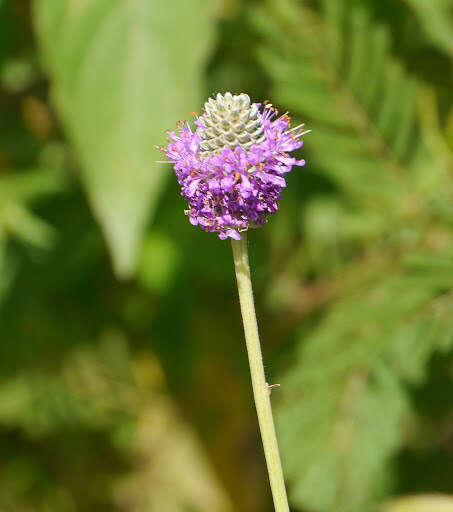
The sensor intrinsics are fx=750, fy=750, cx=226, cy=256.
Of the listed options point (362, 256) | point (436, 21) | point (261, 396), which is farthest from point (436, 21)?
point (261, 396)

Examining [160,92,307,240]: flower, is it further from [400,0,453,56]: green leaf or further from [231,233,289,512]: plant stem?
[400,0,453,56]: green leaf

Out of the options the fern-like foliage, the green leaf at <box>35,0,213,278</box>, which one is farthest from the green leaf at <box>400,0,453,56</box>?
the green leaf at <box>35,0,213,278</box>

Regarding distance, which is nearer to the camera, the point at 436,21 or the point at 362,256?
the point at 436,21

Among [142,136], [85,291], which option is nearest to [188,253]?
[85,291]

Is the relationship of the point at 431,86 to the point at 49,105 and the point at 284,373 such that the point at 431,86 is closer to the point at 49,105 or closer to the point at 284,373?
the point at 284,373

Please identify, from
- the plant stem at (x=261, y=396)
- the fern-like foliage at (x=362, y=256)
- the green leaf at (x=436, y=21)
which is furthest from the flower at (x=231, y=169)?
the green leaf at (x=436, y=21)

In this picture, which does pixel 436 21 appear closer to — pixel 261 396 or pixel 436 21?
pixel 436 21

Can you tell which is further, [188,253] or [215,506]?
[215,506]
